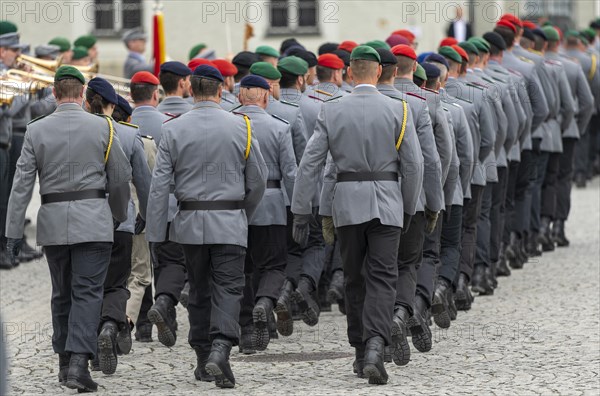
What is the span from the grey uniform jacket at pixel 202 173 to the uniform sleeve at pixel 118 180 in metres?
0.17

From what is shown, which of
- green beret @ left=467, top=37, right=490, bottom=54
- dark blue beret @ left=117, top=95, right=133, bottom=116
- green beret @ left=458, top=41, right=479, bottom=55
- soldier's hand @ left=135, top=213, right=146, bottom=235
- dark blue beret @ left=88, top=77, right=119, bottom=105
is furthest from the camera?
green beret @ left=467, top=37, right=490, bottom=54

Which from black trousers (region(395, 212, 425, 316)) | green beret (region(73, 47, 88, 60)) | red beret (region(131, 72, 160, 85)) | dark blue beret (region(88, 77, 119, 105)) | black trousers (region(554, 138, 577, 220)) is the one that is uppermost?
dark blue beret (region(88, 77, 119, 105))

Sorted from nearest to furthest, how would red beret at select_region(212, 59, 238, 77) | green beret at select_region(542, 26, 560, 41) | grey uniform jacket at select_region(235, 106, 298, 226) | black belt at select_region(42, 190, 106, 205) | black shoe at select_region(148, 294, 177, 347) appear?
black belt at select_region(42, 190, 106, 205), black shoe at select_region(148, 294, 177, 347), grey uniform jacket at select_region(235, 106, 298, 226), red beret at select_region(212, 59, 238, 77), green beret at select_region(542, 26, 560, 41)

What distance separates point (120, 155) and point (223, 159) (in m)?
0.59

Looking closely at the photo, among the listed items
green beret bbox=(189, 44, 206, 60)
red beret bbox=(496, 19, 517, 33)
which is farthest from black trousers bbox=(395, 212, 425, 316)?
green beret bbox=(189, 44, 206, 60)

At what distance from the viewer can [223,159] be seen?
375 inches

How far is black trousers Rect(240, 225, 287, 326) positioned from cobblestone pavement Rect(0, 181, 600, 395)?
35 cm

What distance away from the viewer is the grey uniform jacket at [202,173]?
9508 mm

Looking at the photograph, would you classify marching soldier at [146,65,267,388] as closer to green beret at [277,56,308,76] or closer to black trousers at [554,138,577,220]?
green beret at [277,56,308,76]

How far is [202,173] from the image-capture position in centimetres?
952

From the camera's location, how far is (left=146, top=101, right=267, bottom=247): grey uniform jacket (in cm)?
951

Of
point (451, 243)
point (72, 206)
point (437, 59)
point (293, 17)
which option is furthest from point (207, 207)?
point (293, 17)

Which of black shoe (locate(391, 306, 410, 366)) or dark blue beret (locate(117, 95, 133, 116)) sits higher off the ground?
dark blue beret (locate(117, 95, 133, 116))

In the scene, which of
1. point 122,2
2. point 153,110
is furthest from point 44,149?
point 122,2
